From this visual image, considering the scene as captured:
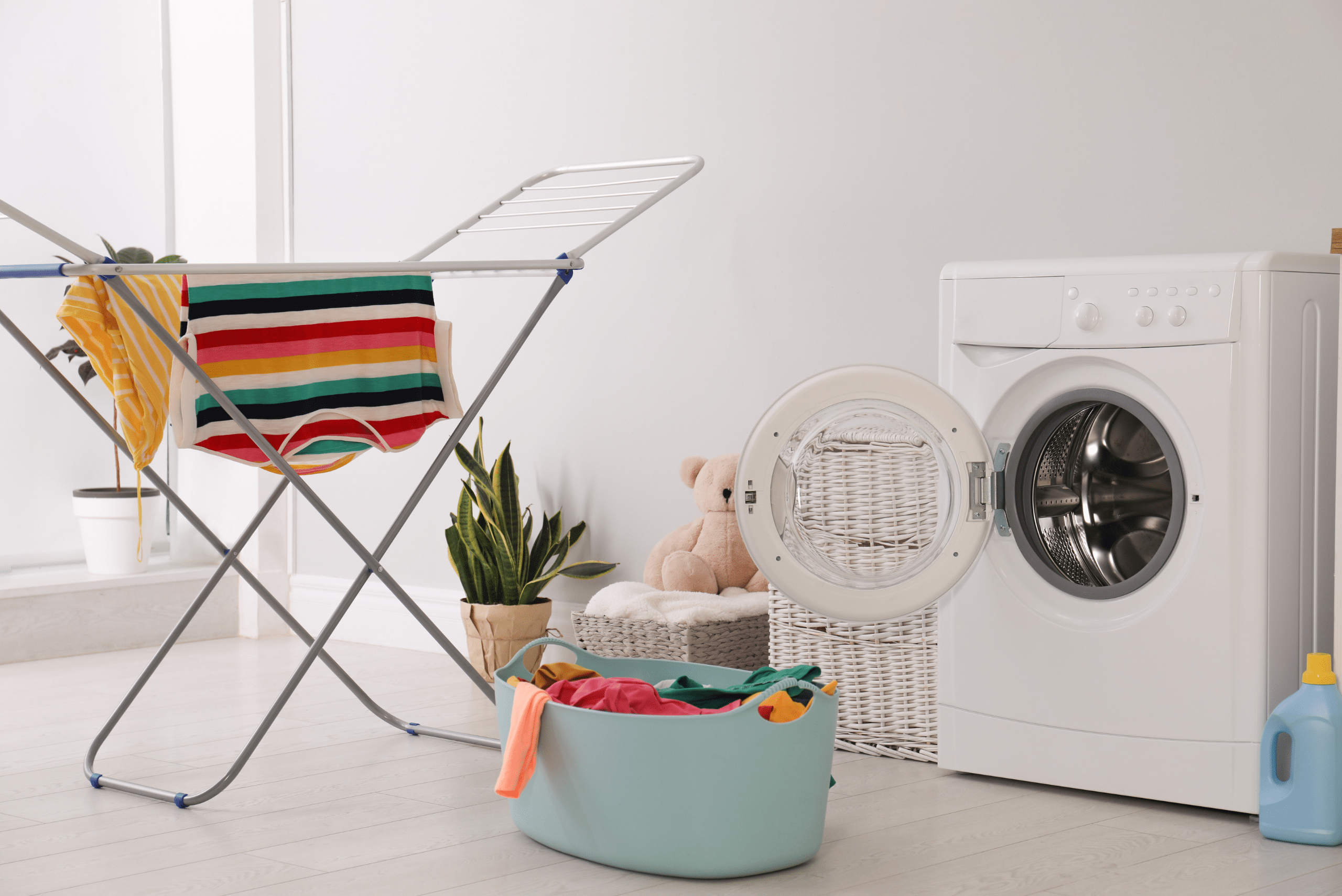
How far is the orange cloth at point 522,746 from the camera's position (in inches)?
71.8

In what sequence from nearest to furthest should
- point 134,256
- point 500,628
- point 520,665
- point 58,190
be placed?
point 520,665 < point 500,628 < point 134,256 < point 58,190

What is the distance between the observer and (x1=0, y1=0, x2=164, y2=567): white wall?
12.3 feet

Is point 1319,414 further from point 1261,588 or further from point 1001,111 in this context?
point 1001,111

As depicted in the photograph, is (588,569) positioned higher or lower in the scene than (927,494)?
lower

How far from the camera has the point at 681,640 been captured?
2.64 m

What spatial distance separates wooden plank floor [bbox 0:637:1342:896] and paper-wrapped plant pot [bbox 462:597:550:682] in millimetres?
240

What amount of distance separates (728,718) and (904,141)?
1.48m

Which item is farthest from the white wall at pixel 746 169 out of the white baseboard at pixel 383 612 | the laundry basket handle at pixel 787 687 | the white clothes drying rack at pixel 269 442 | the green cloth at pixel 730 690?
the laundry basket handle at pixel 787 687

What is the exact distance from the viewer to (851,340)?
284cm

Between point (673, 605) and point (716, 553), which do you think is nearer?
point (673, 605)

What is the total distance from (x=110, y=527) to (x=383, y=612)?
0.78 metres

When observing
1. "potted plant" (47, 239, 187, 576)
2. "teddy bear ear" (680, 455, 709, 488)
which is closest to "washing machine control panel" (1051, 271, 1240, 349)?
"teddy bear ear" (680, 455, 709, 488)

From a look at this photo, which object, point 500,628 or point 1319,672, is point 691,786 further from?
point 500,628

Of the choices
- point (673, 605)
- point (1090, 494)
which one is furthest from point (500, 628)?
point (1090, 494)
